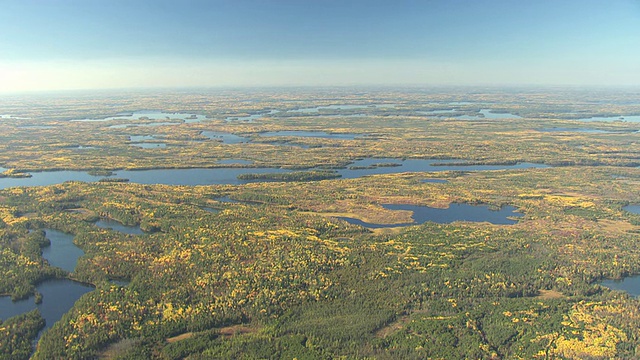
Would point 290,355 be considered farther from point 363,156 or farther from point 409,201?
point 363,156

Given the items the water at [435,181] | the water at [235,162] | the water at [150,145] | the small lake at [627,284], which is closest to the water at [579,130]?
the water at [435,181]

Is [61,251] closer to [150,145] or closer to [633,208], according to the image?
[150,145]

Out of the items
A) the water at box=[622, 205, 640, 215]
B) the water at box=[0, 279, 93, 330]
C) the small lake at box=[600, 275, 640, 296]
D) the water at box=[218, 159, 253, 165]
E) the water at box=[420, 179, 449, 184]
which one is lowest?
the small lake at box=[600, 275, 640, 296]

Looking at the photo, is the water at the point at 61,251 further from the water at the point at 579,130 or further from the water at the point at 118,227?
the water at the point at 579,130

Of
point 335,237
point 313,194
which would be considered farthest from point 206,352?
point 313,194

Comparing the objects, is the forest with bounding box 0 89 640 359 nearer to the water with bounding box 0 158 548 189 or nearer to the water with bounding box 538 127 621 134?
the water with bounding box 0 158 548 189

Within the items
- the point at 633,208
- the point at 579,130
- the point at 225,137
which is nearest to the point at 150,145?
the point at 225,137

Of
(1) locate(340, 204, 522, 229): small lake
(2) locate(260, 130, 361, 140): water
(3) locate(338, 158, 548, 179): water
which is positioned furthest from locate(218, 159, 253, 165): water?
(1) locate(340, 204, 522, 229): small lake
